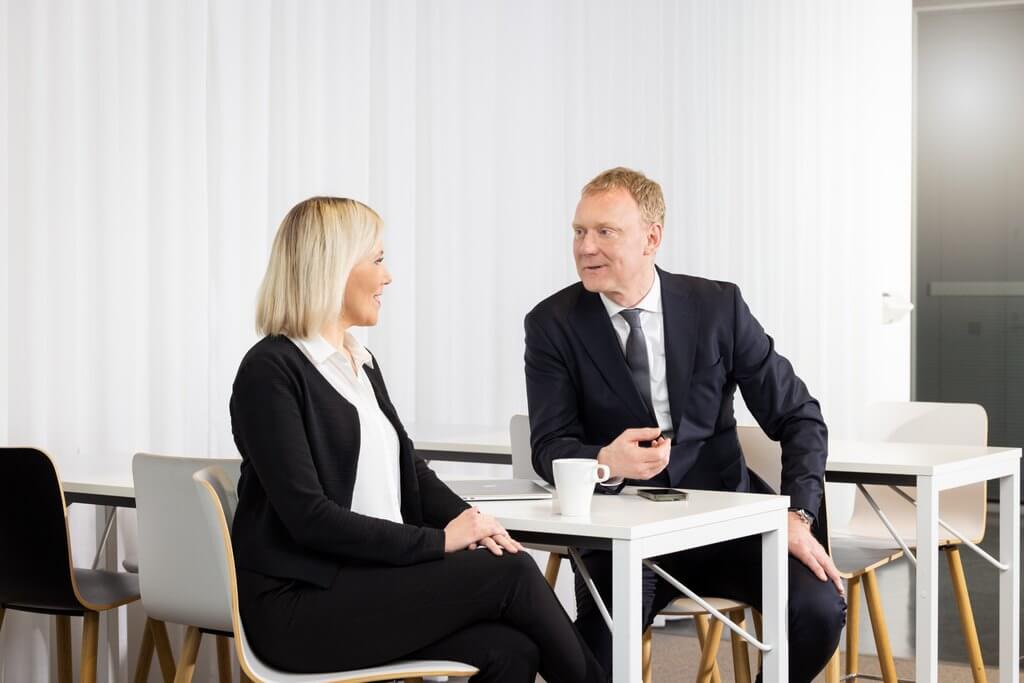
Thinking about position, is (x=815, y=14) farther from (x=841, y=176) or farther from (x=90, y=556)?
(x=90, y=556)

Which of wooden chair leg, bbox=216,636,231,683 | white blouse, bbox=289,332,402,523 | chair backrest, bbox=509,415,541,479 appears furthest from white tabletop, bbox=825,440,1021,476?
wooden chair leg, bbox=216,636,231,683

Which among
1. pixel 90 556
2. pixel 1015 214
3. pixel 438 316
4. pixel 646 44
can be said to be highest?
pixel 646 44

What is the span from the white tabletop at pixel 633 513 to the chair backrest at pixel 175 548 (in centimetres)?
48

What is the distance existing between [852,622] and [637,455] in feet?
4.16

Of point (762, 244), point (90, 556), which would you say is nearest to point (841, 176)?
point (762, 244)

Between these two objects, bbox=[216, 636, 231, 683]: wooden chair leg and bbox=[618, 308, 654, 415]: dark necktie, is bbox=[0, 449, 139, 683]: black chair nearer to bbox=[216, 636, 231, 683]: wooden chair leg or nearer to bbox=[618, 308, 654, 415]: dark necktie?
bbox=[216, 636, 231, 683]: wooden chair leg

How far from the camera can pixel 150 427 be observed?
3643mm

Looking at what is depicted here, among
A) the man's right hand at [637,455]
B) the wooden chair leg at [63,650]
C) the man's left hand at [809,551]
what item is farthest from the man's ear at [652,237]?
the wooden chair leg at [63,650]

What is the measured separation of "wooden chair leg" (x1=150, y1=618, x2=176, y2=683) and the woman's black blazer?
0.82 m

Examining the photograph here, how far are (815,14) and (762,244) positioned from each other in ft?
3.65

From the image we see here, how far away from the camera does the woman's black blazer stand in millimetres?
2178

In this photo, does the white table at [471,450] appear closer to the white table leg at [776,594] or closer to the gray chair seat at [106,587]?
the gray chair seat at [106,587]

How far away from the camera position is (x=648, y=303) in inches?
114

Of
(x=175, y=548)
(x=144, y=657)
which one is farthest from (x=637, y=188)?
(x=144, y=657)
